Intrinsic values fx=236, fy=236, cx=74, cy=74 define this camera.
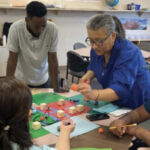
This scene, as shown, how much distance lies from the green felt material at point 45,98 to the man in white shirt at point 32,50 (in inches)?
5.3

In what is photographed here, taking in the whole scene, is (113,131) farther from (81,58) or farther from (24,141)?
(81,58)

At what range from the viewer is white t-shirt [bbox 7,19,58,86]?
2062mm

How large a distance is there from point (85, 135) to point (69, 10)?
4348 millimetres

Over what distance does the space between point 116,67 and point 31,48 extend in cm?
86

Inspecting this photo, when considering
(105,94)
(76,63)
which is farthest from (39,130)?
(76,63)

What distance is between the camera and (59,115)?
1.58 m

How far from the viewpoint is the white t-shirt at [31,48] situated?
2.06 meters

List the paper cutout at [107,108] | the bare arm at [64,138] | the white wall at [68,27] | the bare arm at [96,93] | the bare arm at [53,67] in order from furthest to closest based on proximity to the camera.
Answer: the white wall at [68,27] → the bare arm at [53,67] → the paper cutout at [107,108] → the bare arm at [96,93] → the bare arm at [64,138]

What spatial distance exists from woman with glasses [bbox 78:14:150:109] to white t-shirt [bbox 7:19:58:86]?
58cm

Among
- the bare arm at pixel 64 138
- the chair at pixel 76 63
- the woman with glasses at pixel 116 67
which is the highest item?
the woman with glasses at pixel 116 67

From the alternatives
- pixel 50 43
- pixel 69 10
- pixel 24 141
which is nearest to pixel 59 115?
pixel 24 141

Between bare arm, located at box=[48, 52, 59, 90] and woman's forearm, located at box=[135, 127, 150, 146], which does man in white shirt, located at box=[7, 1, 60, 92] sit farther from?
woman's forearm, located at box=[135, 127, 150, 146]

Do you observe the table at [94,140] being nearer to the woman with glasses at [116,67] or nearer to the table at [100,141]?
the table at [100,141]

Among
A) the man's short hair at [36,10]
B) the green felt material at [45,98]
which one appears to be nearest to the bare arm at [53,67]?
the green felt material at [45,98]
